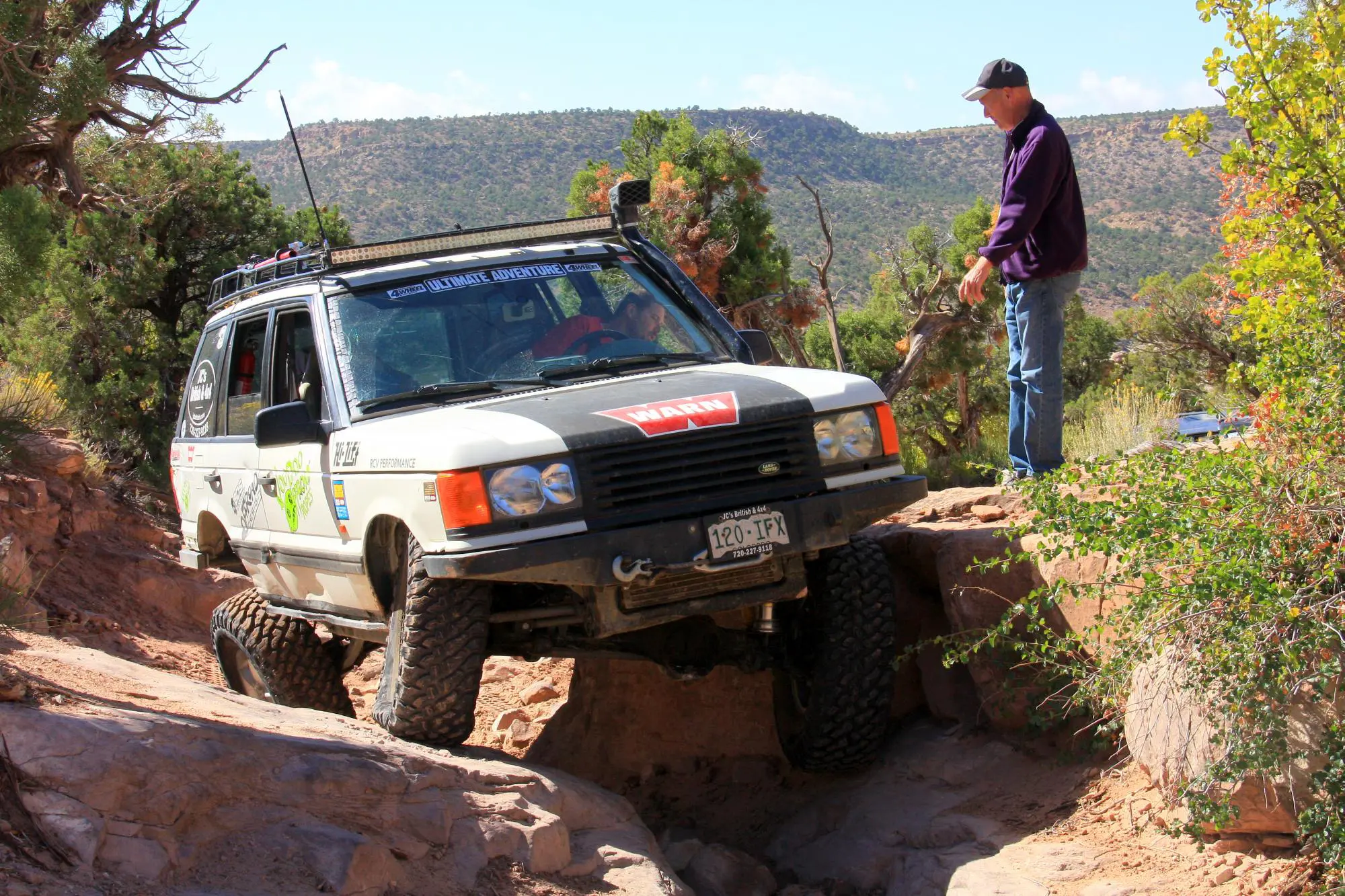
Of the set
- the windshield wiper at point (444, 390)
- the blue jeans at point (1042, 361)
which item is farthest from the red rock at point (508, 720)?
the blue jeans at point (1042, 361)

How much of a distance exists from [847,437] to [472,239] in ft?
7.25

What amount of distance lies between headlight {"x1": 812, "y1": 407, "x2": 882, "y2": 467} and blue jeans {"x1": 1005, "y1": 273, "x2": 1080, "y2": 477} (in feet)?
4.38

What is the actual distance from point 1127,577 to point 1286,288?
2751 mm

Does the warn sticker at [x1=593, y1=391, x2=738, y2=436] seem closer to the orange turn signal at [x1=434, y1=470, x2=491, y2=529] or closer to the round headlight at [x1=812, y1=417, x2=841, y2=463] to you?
the round headlight at [x1=812, y1=417, x2=841, y2=463]

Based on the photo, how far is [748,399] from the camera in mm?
5027

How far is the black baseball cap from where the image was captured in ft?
20.7

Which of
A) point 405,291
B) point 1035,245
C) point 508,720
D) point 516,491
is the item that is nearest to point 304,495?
point 405,291

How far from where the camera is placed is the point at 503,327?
227 inches

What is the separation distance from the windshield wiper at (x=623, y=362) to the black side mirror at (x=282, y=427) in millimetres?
978

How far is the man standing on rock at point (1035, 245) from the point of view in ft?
Result: 20.5

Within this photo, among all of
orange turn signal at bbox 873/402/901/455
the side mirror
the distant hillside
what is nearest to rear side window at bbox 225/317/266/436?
the side mirror

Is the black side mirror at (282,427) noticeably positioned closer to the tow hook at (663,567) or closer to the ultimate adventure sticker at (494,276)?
the ultimate adventure sticker at (494,276)

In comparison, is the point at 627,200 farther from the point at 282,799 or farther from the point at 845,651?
the point at 282,799

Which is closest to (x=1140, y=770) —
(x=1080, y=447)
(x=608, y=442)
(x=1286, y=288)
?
(x=608, y=442)
